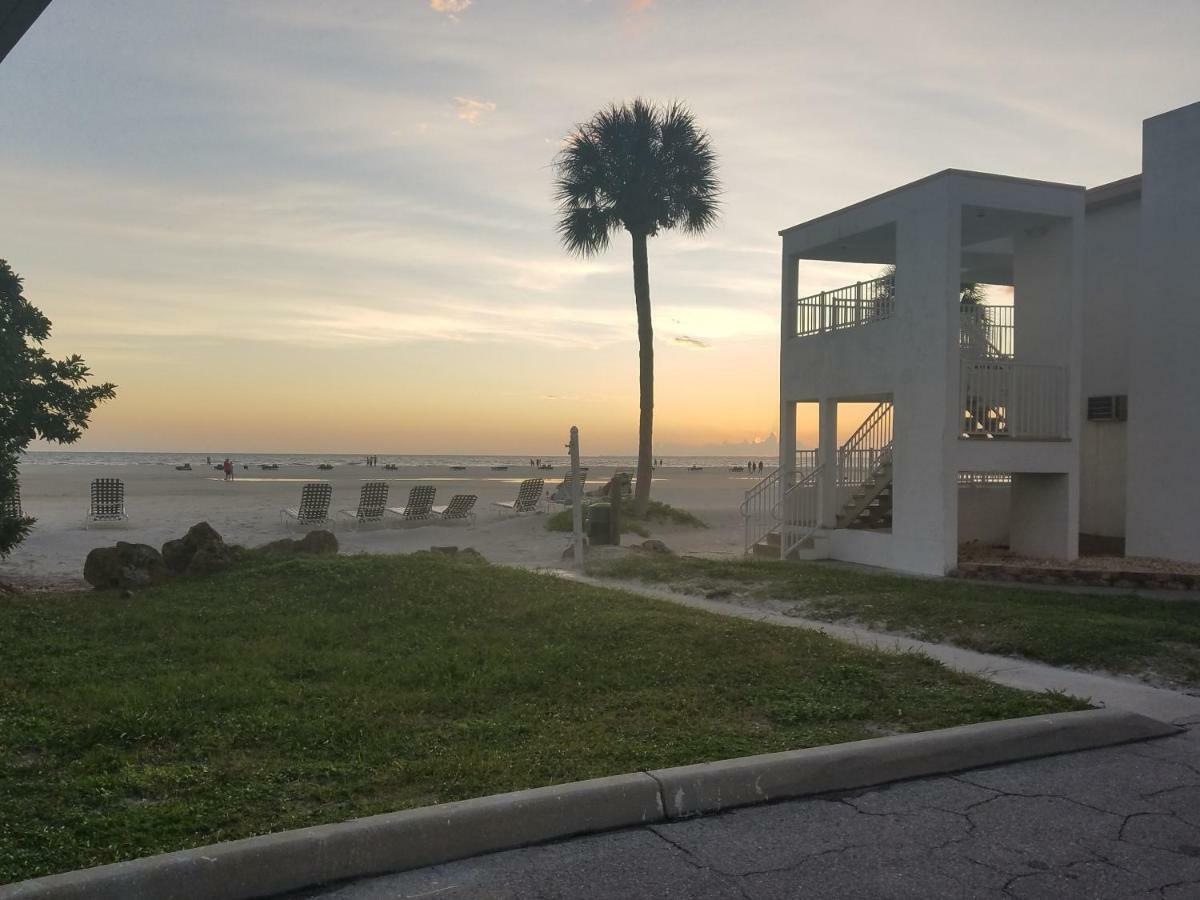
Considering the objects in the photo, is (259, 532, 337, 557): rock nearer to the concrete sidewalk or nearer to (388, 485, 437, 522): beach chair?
the concrete sidewalk

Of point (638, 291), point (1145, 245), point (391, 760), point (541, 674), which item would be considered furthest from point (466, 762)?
point (638, 291)

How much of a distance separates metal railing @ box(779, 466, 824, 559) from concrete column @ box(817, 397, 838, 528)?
3.9 inches

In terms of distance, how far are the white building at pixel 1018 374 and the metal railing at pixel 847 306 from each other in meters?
0.04

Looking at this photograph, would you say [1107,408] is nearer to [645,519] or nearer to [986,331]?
[986,331]

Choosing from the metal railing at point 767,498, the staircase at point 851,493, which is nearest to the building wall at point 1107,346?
the staircase at point 851,493

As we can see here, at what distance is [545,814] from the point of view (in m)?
4.51

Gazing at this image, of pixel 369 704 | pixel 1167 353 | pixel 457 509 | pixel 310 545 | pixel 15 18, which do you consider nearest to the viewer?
pixel 15 18

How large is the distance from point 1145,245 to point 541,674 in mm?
11949

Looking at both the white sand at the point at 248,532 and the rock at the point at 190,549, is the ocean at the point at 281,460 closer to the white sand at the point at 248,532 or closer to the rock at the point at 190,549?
the white sand at the point at 248,532

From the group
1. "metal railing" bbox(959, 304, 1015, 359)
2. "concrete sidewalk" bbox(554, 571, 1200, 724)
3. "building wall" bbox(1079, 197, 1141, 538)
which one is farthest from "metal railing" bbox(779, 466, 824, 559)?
"concrete sidewalk" bbox(554, 571, 1200, 724)

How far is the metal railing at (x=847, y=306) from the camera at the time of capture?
16562mm

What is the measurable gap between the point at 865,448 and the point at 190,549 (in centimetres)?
1085

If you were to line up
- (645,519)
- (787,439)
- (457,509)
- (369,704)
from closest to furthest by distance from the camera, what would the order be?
(369,704) → (787,439) → (457,509) → (645,519)

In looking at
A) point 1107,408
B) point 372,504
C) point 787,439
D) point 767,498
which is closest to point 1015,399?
point 1107,408
